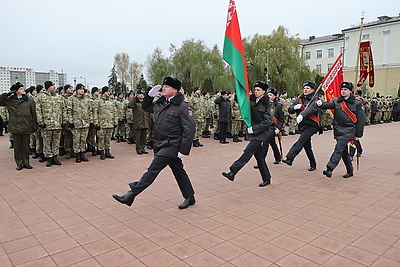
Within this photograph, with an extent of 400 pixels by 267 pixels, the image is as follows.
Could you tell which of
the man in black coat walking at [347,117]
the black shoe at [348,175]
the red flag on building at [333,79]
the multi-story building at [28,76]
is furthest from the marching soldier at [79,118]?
the multi-story building at [28,76]

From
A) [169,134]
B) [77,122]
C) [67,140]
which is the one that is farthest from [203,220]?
[67,140]

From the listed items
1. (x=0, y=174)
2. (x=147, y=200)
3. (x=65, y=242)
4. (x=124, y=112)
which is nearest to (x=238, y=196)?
(x=147, y=200)

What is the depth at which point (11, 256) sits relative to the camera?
330cm

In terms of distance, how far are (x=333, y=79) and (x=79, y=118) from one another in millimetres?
6286

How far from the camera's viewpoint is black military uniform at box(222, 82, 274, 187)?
5.51m

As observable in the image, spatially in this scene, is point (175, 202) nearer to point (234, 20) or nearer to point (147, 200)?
point (147, 200)

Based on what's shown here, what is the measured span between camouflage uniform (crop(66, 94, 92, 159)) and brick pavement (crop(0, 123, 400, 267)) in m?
1.02

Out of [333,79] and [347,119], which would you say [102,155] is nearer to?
[347,119]

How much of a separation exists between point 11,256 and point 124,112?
8.29 metres

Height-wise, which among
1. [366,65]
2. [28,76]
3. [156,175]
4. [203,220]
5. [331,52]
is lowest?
[203,220]

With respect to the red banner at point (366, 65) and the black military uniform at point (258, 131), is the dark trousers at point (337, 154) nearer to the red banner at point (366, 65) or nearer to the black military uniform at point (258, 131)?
the black military uniform at point (258, 131)

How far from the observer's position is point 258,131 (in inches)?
218

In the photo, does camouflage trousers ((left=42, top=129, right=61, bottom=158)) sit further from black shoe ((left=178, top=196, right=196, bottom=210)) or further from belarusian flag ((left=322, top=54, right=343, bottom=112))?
belarusian flag ((left=322, top=54, right=343, bottom=112))

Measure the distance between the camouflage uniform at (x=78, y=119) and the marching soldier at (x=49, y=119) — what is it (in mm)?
269
